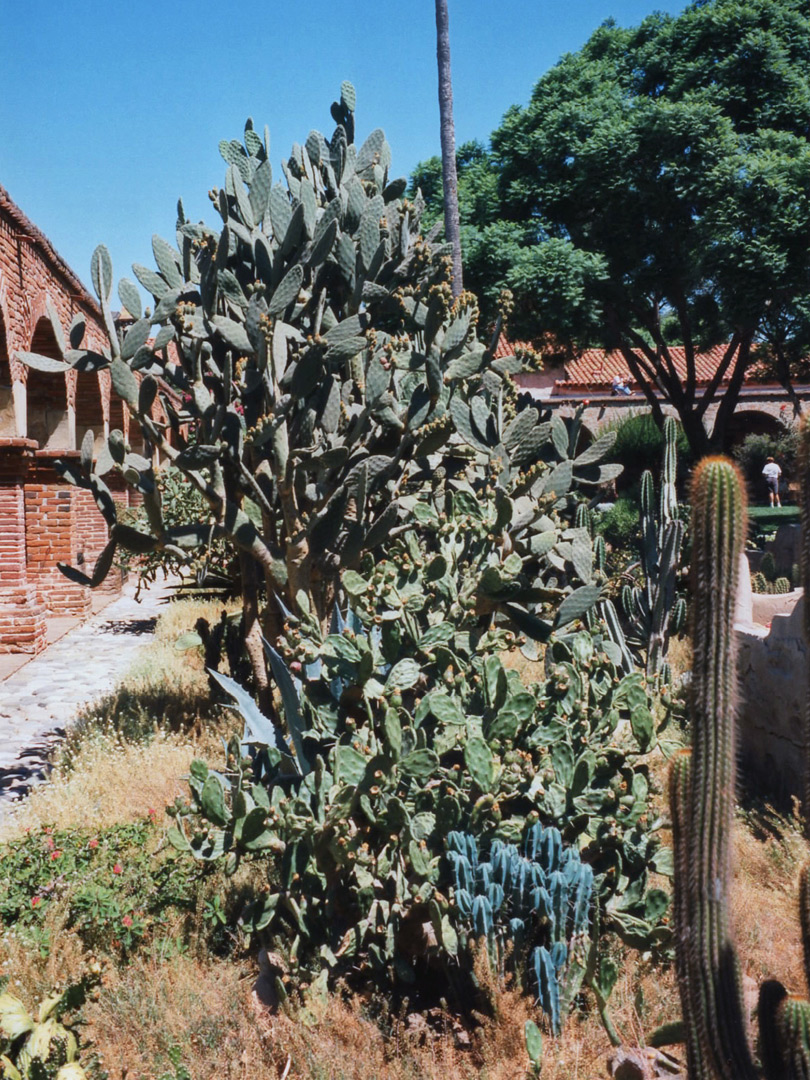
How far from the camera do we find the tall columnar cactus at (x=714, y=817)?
2.38 meters

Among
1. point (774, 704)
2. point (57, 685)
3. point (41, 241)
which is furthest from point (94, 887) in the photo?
point (41, 241)

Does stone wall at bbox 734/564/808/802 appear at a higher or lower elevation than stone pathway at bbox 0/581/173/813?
higher

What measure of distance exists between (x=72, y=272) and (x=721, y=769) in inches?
573

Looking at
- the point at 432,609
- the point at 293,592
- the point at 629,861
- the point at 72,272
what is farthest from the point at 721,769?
the point at 72,272

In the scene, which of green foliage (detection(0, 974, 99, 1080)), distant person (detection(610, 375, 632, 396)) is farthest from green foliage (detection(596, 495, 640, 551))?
distant person (detection(610, 375, 632, 396))

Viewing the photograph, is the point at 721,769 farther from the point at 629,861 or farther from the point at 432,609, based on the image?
the point at 432,609

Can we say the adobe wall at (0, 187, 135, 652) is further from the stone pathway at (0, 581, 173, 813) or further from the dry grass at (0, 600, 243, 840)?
the dry grass at (0, 600, 243, 840)

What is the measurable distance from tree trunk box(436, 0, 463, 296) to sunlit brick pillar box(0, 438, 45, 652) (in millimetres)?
5663

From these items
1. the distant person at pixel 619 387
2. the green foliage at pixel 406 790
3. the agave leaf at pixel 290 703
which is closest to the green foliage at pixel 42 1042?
the green foliage at pixel 406 790

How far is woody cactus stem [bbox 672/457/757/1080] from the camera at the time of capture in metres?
2.38

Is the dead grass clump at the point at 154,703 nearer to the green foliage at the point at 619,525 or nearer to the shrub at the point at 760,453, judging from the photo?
the green foliage at the point at 619,525

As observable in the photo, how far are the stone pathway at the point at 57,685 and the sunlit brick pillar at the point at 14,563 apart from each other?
0.35 metres

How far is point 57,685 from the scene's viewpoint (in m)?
9.96

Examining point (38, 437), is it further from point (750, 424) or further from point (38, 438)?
point (750, 424)
